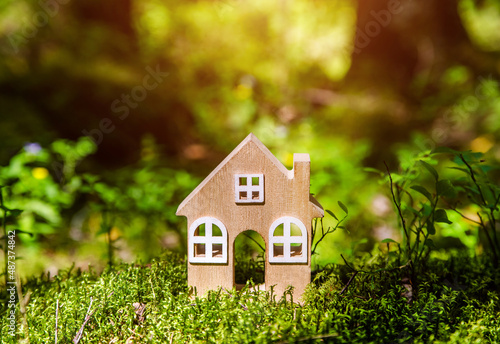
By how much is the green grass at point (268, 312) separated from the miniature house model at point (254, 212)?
0.32 feet

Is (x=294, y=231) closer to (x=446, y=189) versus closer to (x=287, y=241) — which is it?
(x=287, y=241)

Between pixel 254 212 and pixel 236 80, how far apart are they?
4548 mm

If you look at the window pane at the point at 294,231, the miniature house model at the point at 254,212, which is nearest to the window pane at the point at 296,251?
the miniature house model at the point at 254,212

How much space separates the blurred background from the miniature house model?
2719 mm

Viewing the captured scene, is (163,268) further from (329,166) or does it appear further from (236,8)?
(236,8)

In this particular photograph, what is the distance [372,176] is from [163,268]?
3066 mm

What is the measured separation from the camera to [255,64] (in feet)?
21.0

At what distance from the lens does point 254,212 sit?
1945mm

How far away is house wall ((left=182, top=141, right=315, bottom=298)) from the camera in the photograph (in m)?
1.91

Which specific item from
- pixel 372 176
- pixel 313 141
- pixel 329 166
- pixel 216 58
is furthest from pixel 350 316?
pixel 216 58

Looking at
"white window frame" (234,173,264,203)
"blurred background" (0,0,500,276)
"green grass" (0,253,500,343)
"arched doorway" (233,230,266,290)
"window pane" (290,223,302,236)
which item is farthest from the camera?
"blurred background" (0,0,500,276)

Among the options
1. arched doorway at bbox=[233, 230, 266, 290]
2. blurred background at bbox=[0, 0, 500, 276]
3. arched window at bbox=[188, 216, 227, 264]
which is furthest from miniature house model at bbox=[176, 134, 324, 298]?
blurred background at bbox=[0, 0, 500, 276]

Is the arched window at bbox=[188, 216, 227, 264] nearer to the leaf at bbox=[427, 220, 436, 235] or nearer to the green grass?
the green grass

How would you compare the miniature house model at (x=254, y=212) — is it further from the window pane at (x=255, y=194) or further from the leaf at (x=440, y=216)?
the leaf at (x=440, y=216)
